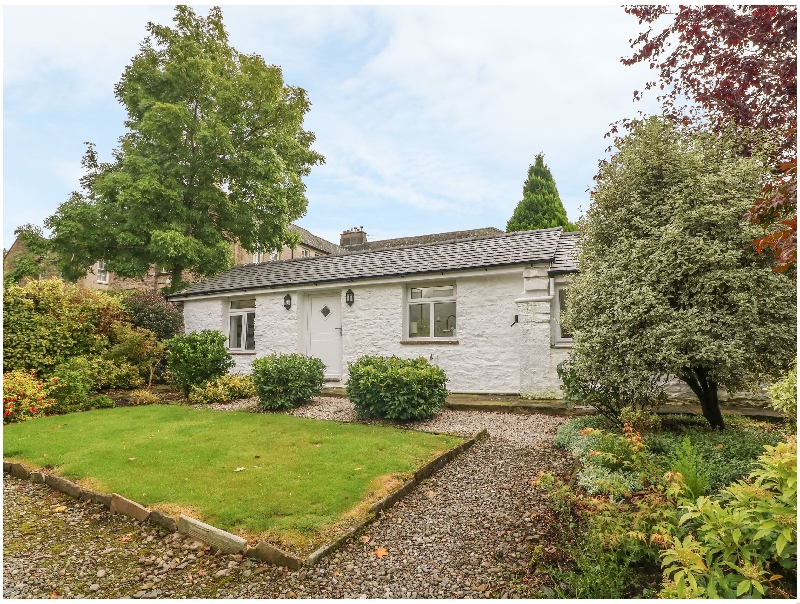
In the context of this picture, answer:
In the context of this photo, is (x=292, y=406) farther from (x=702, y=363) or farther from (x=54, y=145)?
(x=702, y=363)

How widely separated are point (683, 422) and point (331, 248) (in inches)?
1380

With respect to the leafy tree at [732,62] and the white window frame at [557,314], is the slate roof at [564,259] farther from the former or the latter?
the leafy tree at [732,62]

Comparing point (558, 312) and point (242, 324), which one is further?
point (242, 324)

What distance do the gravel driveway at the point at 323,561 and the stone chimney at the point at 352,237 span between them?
106ft

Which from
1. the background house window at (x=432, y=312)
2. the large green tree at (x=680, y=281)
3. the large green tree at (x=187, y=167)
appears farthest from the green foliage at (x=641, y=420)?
the large green tree at (x=187, y=167)

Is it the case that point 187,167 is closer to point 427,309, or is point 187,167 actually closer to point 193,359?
point 193,359

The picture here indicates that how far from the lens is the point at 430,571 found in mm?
3885

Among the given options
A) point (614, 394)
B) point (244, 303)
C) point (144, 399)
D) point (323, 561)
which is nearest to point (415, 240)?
point (244, 303)

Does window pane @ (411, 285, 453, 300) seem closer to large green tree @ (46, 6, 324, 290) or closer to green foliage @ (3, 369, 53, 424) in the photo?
green foliage @ (3, 369, 53, 424)

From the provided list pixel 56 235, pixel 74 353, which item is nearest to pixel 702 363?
pixel 74 353

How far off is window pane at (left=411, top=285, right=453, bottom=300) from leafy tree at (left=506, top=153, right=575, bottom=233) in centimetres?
1365

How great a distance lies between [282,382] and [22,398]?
5122mm

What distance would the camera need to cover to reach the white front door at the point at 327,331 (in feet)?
45.1

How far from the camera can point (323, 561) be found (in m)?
3.99
